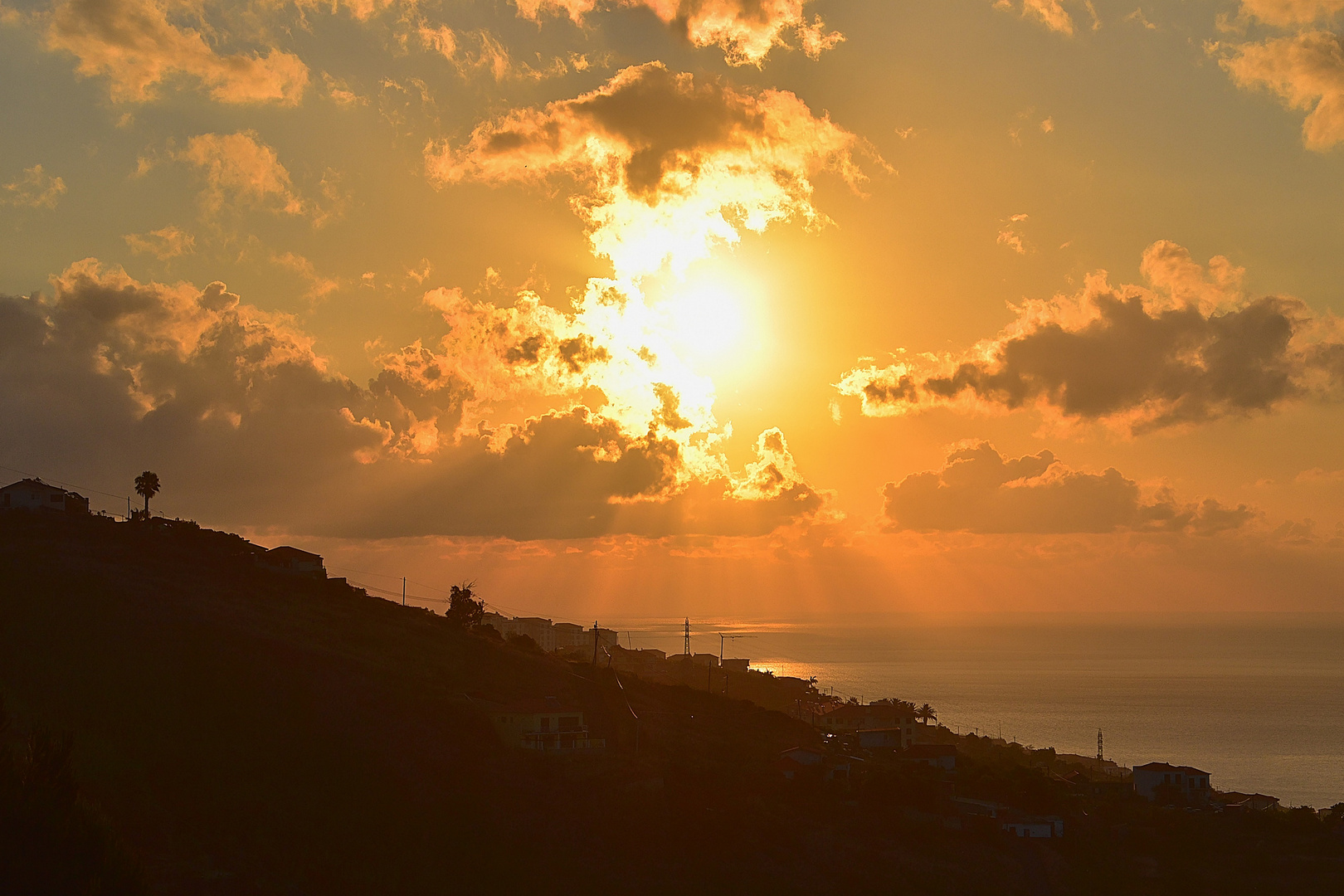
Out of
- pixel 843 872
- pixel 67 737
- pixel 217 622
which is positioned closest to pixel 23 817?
pixel 67 737

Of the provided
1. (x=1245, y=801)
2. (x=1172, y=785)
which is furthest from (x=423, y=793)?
(x=1245, y=801)

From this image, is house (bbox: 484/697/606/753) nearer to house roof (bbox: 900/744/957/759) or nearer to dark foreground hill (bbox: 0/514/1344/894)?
dark foreground hill (bbox: 0/514/1344/894)

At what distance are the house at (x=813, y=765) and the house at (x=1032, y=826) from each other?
11695 millimetres

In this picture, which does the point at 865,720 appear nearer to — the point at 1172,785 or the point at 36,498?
the point at 1172,785

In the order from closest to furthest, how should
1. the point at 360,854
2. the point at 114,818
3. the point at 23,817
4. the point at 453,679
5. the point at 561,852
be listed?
the point at 23,817
the point at 114,818
the point at 360,854
the point at 561,852
the point at 453,679

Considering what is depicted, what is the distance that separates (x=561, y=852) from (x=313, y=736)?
1840 centimetres

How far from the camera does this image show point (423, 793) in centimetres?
6353

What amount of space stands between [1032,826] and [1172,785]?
2709 centimetres

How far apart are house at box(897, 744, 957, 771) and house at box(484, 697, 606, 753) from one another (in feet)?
102

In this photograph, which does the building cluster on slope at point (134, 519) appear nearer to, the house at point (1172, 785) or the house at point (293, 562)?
the house at point (293, 562)

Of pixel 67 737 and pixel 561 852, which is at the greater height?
pixel 67 737

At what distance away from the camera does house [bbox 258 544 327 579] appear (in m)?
115

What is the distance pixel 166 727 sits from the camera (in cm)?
6291

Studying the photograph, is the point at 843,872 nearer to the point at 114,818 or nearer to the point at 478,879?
the point at 478,879
